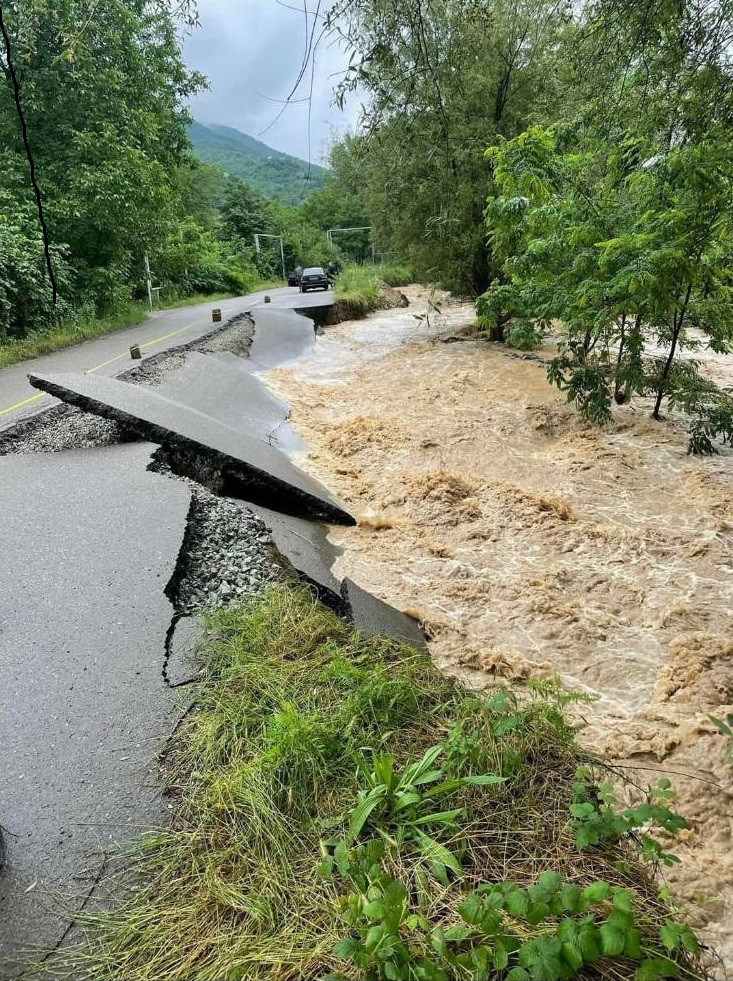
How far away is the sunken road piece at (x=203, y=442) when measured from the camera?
6.87m

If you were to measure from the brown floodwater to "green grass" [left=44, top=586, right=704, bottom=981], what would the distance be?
79 centimetres

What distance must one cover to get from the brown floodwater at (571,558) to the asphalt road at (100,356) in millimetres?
4099

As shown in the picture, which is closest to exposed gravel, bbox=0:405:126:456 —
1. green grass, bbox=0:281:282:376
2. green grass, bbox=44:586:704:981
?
green grass, bbox=44:586:704:981

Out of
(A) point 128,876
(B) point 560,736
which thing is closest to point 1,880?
(A) point 128,876

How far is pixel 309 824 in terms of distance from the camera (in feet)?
8.38

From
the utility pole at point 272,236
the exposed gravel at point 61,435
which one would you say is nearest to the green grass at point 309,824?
the exposed gravel at point 61,435

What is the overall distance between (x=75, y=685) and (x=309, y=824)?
5.19 ft

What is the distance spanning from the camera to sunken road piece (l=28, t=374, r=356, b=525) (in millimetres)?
6867

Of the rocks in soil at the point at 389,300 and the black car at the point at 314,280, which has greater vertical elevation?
the black car at the point at 314,280

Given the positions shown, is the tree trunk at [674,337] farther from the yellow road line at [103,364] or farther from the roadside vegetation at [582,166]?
the yellow road line at [103,364]

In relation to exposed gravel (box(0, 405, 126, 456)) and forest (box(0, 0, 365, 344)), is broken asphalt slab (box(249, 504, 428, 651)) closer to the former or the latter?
exposed gravel (box(0, 405, 126, 456))

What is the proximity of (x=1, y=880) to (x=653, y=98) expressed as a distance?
704 centimetres

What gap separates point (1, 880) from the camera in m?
2.37

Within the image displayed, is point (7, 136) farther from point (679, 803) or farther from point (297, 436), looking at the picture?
point (679, 803)
